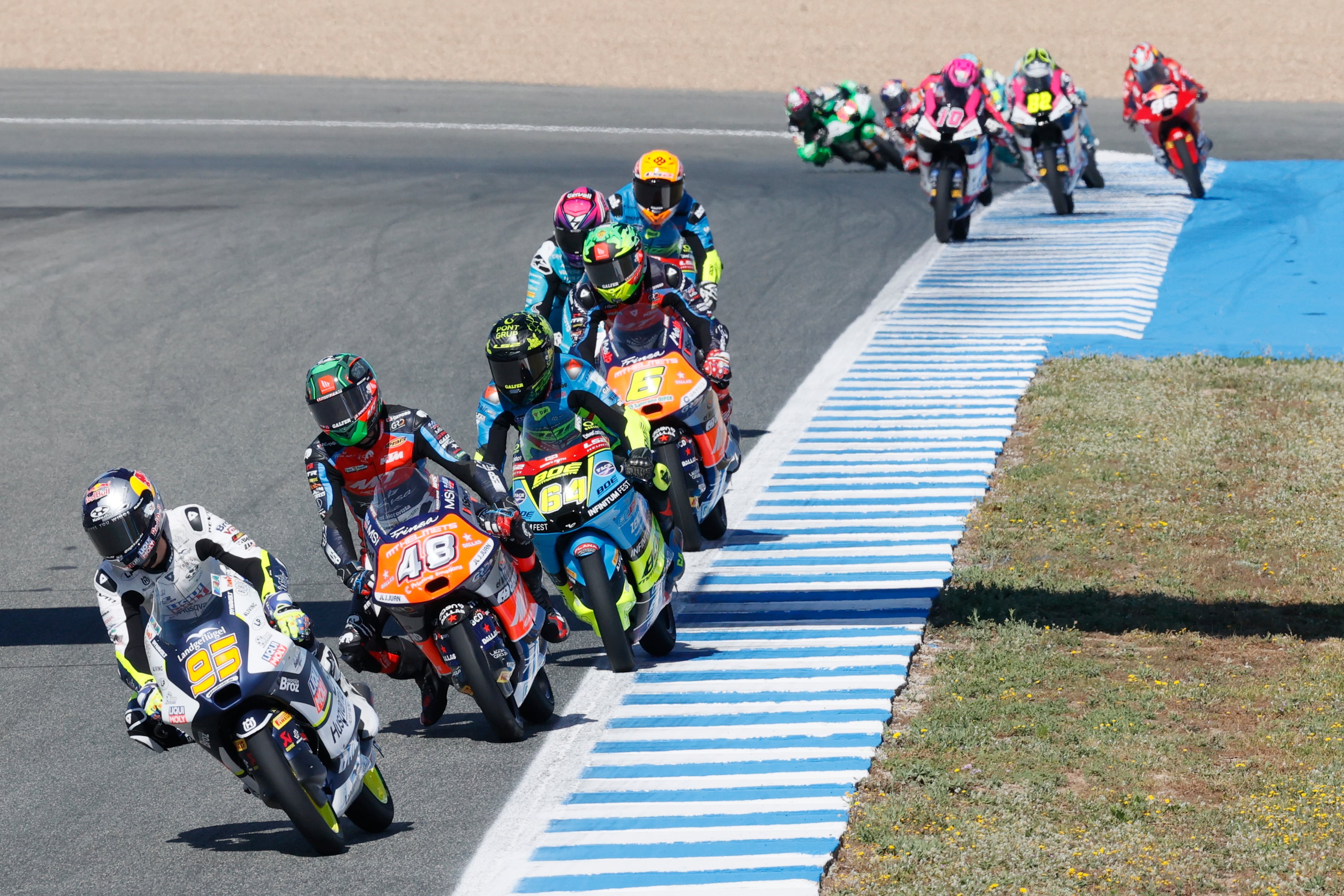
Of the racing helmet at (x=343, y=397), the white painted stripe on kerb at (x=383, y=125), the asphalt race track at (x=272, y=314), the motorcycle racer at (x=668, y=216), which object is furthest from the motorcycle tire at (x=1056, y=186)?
the racing helmet at (x=343, y=397)

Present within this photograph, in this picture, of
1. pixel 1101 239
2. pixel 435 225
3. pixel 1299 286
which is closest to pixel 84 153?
pixel 435 225

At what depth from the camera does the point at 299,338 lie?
18.5m

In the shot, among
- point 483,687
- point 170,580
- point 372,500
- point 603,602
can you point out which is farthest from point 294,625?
point 603,602

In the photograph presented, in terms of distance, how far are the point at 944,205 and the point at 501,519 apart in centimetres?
1359

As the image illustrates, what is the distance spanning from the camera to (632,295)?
11.3 meters

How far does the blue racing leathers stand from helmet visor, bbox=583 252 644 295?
2.14 meters

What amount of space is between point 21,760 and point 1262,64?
37.1 meters

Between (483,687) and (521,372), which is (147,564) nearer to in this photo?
(483,687)

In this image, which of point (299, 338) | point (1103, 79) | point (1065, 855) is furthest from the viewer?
point (1103, 79)

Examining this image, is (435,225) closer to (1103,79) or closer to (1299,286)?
(1299,286)

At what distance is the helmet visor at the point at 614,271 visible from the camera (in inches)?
440

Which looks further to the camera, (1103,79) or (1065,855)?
(1103,79)

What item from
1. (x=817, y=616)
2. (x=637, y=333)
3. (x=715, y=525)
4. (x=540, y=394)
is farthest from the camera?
(x=715, y=525)

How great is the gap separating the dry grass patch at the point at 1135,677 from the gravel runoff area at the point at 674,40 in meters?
26.3
